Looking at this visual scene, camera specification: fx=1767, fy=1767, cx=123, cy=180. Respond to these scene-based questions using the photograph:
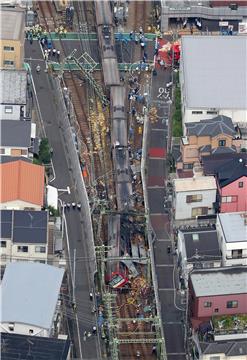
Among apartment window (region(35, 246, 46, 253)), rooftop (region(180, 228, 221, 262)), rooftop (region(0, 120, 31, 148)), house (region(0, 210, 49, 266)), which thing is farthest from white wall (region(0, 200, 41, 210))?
rooftop (region(180, 228, 221, 262))

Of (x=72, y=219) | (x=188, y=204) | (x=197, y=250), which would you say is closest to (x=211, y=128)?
(x=188, y=204)

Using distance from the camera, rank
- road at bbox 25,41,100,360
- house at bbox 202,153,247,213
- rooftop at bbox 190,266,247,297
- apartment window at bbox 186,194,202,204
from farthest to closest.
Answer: apartment window at bbox 186,194,202,204
house at bbox 202,153,247,213
road at bbox 25,41,100,360
rooftop at bbox 190,266,247,297

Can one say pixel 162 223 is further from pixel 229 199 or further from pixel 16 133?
pixel 16 133

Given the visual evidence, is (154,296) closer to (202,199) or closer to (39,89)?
(202,199)

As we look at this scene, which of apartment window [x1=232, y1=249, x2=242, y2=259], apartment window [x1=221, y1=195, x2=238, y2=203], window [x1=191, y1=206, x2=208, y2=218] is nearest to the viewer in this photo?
apartment window [x1=232, y1=249, x2=242, y2=259]

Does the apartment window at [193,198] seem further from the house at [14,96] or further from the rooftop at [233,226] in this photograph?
the house at [14,96]

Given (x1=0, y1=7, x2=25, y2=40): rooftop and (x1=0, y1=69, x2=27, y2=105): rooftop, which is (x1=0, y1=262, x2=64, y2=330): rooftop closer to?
(x1=0, y1=69, x2=27, y2=105): rooftop

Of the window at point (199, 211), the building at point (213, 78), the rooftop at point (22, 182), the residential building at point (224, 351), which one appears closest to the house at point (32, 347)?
the residential building at point (224, 351)
